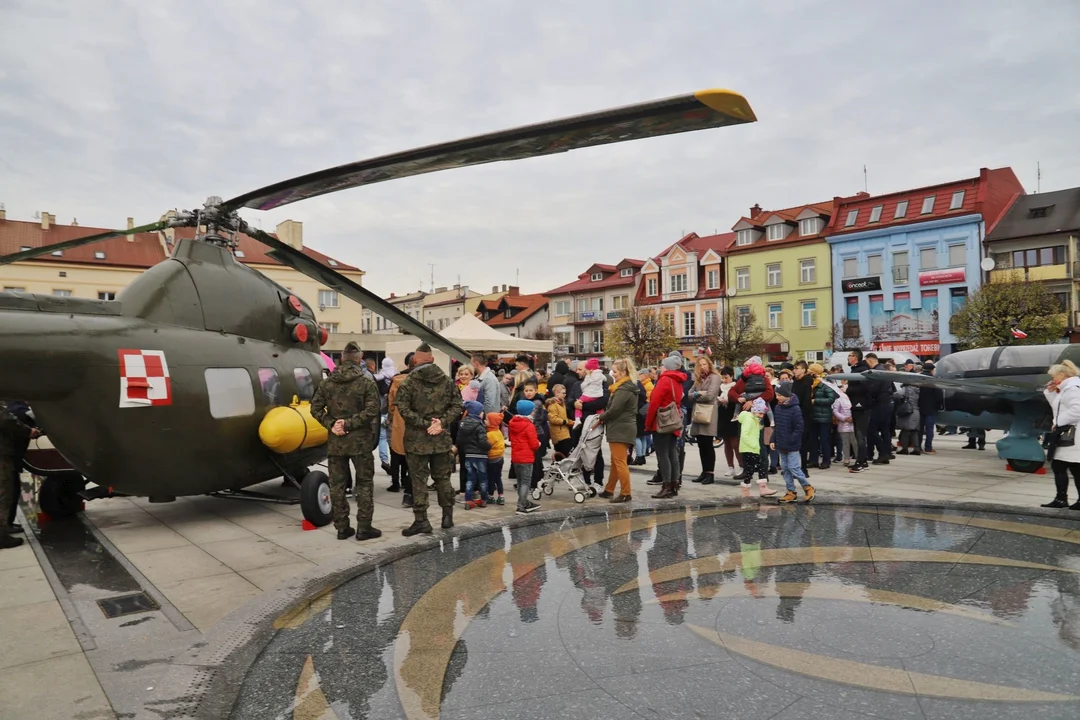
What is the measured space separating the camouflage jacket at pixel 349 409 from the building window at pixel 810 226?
42.9 metres

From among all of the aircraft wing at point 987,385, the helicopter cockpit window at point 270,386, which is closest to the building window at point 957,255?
the aircraft wing at point 987,385

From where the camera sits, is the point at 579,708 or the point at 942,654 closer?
the point at 579,708

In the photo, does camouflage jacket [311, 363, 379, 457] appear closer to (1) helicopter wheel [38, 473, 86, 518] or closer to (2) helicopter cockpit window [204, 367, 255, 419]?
(2) helicopter cockpit window [204, 367, 255, 419]

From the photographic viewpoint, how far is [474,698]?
343 cm

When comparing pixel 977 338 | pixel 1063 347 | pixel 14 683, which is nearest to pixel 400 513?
pixel 14 683

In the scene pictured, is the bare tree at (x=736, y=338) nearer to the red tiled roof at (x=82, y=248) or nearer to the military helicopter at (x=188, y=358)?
the military helicopter at (x=188, y=358)

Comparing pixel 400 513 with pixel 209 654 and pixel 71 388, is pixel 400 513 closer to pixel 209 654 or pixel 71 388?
pixel 71 388

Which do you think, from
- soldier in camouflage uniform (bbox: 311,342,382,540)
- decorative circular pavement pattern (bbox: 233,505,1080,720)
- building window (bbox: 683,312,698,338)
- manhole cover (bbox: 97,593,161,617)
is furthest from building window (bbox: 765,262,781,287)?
manhole cover (bbox: 97,593,161,617)

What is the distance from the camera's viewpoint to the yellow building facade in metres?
43.4

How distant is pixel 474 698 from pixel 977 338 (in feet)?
110

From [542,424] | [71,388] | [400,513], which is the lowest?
[400,513]

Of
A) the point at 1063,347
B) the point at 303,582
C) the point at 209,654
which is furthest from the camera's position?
the point at 1063,347

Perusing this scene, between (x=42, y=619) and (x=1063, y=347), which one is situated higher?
(x=1063, y=347)

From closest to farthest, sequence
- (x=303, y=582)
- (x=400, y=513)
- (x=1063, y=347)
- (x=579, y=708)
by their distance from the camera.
Result: (x=579, y=708) → (x=303, y=582) → (x=400, y=513) → (x=1063, y=347)
